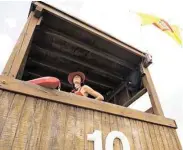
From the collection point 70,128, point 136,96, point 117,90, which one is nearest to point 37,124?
point 70,128

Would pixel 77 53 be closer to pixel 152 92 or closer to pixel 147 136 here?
pixel 152 92

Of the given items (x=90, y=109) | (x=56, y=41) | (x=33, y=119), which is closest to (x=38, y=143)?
(x=33, y=119)

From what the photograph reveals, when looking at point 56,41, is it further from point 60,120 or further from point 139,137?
point 139,137

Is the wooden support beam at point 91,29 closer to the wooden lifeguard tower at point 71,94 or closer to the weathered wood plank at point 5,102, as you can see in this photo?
the wooden lifeguard tower at point 71,94

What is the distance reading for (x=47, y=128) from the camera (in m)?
2.51

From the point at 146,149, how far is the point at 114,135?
0.56m

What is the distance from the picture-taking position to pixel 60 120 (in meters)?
2.66

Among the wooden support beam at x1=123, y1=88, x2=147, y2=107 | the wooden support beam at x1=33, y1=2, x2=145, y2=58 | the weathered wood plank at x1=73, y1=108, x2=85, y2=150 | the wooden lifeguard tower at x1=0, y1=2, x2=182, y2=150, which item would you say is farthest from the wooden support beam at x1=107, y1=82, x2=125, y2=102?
the weathered wood plank at x1=73, y1=108, x2=85, y2=150

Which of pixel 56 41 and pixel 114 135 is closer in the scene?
pixel 114 135

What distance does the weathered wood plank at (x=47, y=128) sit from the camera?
93.4 inches

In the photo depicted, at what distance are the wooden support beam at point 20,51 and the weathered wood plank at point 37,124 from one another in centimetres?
53

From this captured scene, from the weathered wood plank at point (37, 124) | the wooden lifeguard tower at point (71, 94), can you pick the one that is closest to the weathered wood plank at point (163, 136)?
the wooden lifeguard tower at point (71, 94)

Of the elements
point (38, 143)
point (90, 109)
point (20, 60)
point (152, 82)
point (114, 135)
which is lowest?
point (38, 143)

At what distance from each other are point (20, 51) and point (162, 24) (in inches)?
153
